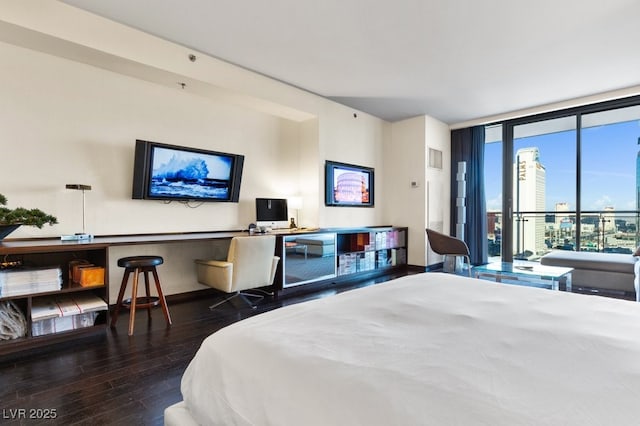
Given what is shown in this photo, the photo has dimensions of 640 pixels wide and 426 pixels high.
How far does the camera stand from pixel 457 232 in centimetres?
618

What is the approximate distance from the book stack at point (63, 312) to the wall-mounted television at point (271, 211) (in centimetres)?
206

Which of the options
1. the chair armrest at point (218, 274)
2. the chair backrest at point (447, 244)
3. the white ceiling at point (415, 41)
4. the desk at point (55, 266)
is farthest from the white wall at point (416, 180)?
the desk at point (55, 266)

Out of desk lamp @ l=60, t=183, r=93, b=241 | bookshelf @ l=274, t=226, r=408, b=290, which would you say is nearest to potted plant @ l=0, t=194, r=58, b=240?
desk lamp @ l=60, t=183, r=93, b=241

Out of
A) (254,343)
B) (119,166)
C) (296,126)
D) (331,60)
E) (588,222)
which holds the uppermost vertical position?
(331,60)

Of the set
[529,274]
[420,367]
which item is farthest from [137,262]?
[529,274]

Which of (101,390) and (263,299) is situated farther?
(263,299)

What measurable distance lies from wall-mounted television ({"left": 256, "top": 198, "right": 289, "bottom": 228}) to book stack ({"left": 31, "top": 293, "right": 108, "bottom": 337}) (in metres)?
2.06

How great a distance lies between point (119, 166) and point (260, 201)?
1631 mm

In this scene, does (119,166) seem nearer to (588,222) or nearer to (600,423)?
(600,423)

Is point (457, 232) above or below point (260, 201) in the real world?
below

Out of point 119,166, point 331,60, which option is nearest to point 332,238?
point 331,60

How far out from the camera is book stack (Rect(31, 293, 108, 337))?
94.9 inches

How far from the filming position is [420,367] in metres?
0.86

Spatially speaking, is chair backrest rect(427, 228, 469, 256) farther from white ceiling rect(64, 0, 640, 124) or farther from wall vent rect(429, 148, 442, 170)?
white ceiling rect(64, 0, 640, 124)
